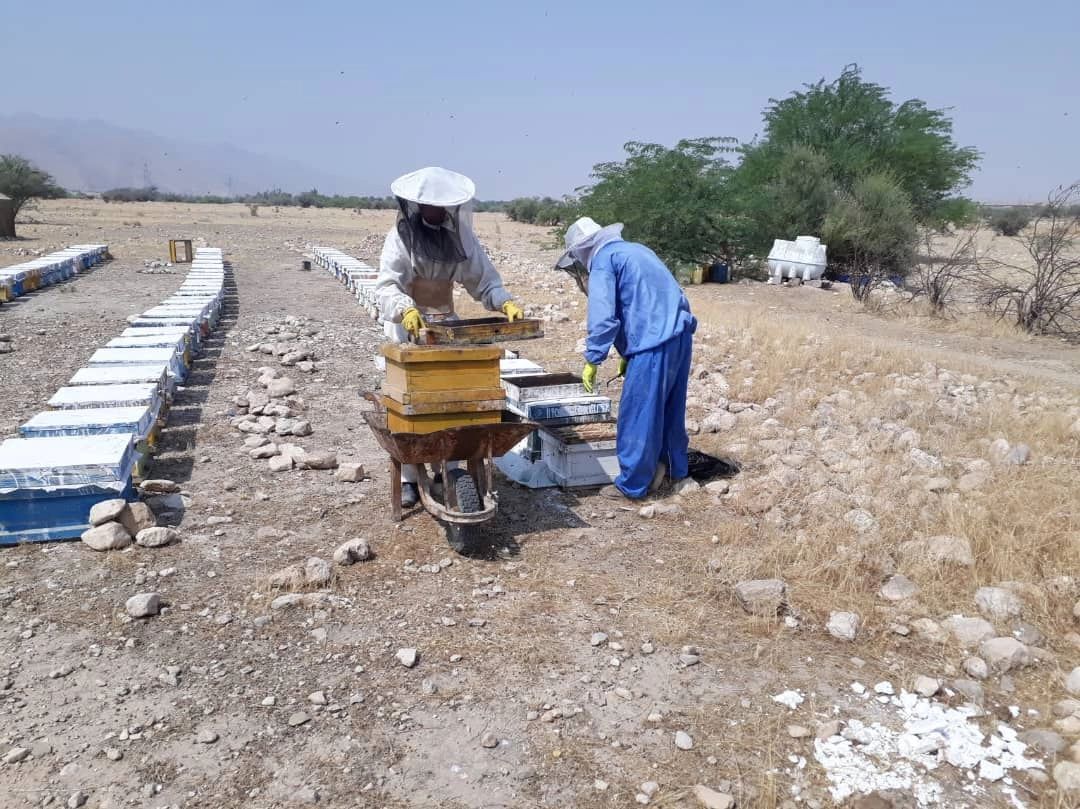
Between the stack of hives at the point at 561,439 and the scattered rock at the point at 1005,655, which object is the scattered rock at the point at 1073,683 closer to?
the scattered rock at the point at 1005,655

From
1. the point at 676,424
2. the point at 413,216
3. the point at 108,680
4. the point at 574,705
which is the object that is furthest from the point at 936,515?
the point at 108,680

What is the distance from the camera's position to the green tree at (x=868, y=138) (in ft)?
75.0

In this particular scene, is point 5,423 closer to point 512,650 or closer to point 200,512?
point 200,512

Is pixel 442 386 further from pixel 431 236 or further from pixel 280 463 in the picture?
pixel 280 463

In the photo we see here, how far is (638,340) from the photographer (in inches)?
201

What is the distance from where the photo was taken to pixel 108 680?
3197mm

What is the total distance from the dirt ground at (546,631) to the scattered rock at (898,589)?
46mm

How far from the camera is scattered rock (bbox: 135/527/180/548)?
4.32 metres

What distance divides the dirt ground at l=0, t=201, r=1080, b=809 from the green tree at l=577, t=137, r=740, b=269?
12.1 m

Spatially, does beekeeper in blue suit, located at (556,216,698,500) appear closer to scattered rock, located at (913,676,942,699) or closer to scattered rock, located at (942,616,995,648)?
scattered rock, located at (942,616,995,648)

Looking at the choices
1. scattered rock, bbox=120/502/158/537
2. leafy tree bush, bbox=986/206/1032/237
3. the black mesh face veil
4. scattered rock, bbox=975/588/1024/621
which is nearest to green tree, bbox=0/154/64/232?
scattered rock, bbox=120/502/158/537

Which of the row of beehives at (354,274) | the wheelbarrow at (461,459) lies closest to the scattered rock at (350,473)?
the wheelbarrow at (461,459)

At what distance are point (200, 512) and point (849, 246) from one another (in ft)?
61.7

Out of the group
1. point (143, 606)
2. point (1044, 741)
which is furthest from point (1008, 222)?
point (143, 606)
